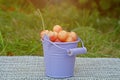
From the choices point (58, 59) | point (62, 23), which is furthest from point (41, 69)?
point (62, 23)

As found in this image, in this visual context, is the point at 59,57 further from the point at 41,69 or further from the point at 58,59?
the point at 41,69

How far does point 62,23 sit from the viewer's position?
12.7 ft

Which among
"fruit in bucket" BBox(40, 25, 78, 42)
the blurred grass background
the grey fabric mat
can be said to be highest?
the blurred grass background

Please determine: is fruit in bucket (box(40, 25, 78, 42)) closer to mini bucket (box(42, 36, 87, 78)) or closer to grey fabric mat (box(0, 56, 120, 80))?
mini bucket (box(42, 36, 87, 78))

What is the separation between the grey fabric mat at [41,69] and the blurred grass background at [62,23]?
0.47 m

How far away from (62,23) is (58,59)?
184cm

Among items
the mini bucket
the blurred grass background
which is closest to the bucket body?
the mini bucket

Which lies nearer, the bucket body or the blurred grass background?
the bucket body

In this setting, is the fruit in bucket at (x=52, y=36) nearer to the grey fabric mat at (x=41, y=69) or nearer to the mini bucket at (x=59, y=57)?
the mini bucket at (x=59, y=57)

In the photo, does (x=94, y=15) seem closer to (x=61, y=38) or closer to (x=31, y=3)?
(x=31, y=3)

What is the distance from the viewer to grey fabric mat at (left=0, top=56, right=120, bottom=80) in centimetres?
211

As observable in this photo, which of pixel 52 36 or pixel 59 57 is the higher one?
pixel 52 36

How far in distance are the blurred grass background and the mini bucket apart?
874mm

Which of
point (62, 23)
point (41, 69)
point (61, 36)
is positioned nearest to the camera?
point (61, 36)
